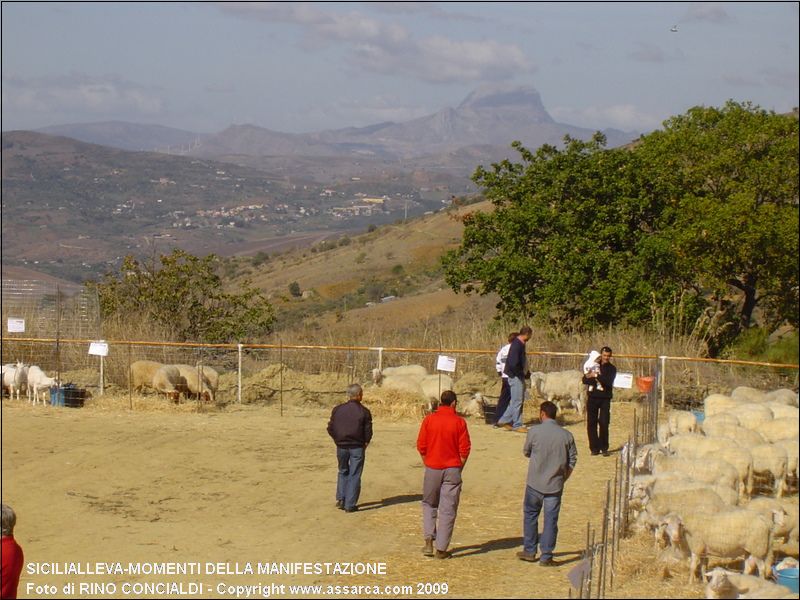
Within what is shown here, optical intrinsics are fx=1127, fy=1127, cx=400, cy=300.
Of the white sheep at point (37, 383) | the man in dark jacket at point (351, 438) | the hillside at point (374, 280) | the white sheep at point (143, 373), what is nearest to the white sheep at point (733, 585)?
the man in dark jacket at point (351, 438)

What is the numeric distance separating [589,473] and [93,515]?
7398mm

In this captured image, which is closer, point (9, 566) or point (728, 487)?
point (9, 566)

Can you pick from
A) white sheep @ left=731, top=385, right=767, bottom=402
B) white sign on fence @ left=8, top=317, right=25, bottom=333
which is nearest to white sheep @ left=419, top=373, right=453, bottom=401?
white sheep @ left=731, top=385, right=767, bottom=402

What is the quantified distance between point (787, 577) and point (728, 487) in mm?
1887

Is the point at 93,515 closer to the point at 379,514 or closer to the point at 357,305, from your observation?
the point at 379,514

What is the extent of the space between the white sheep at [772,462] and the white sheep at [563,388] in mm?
9272

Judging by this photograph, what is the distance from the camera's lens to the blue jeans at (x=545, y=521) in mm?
12008

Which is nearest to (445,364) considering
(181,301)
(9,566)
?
(181,301)

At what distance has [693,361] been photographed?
20.9m

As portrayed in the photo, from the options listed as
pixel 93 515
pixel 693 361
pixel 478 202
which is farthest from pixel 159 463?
pixel 478 202

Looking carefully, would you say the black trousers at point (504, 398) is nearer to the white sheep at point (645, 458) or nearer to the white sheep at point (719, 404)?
the white sheep at point (719, 404)

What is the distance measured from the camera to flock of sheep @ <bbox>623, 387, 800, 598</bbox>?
35.4 ft

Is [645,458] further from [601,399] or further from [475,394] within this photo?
[475,394]

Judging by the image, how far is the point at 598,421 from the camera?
61.0 feet
